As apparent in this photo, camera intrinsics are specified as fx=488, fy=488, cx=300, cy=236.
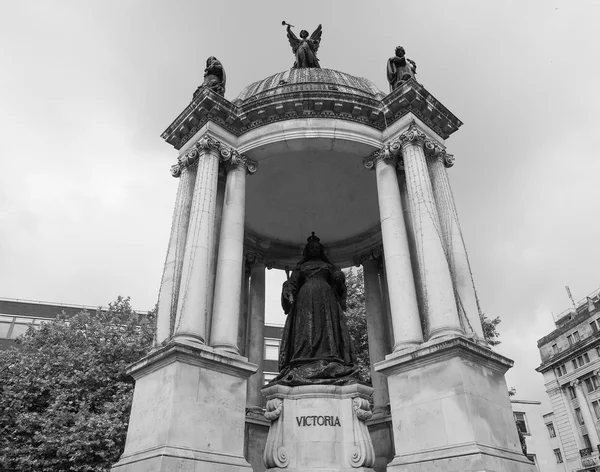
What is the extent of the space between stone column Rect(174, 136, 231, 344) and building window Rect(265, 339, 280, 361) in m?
41.7

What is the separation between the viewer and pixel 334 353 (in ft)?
44.8

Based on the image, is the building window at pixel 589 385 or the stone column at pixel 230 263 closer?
the stone column at pixel 230 263

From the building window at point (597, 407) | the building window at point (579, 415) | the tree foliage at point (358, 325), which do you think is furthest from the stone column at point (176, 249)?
the building window at point (579, 415)

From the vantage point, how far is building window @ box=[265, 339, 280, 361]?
5323 cm

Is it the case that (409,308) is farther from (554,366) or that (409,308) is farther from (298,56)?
(554,366)

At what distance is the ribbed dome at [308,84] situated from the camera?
52.7 ft

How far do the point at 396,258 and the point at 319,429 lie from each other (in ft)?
15.1

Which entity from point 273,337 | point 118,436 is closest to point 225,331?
point 118,436

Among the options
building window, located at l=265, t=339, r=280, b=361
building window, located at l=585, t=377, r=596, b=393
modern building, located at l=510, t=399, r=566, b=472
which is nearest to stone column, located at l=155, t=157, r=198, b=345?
building window, located at l=265, t=339, r=280, b=361

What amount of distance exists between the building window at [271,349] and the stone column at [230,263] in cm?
4113

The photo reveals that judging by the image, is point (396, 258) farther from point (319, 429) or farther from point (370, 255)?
point (370, 255)

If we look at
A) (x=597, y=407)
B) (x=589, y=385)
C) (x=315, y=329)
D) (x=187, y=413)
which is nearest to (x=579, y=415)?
(x=597, y=407)

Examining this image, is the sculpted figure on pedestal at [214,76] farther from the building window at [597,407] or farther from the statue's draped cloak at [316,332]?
the building window at [597,407]

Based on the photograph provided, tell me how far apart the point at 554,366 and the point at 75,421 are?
6538cm
